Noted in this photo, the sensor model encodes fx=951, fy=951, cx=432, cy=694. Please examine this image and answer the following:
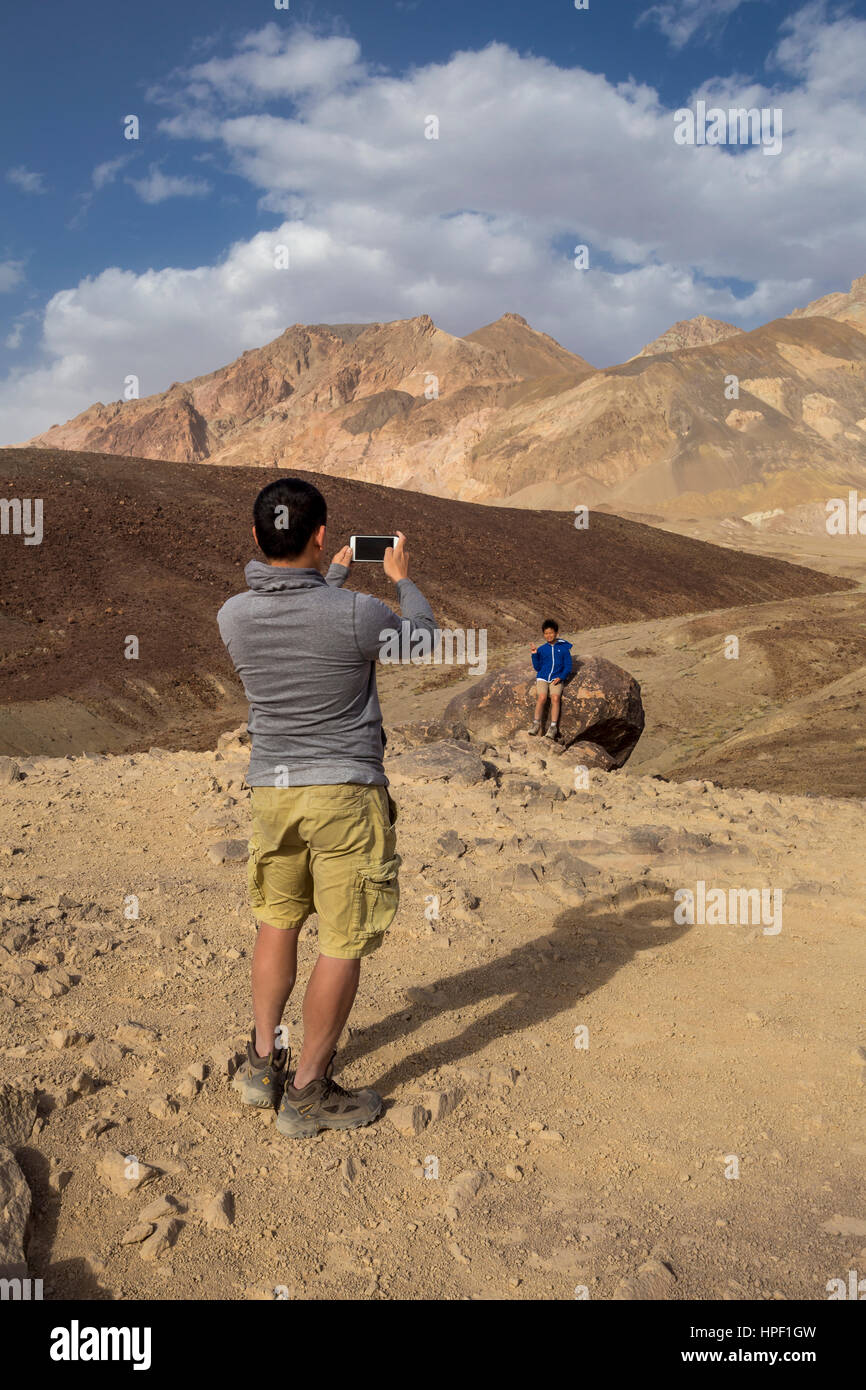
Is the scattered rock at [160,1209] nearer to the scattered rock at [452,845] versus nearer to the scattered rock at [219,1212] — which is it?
the scattered rock at [219,1212]

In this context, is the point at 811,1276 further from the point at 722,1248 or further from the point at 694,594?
the point at 694,594

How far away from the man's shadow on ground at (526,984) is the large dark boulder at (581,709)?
18.3 feet

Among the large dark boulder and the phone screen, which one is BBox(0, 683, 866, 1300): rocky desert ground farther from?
the large dark boulder

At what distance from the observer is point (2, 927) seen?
406cm

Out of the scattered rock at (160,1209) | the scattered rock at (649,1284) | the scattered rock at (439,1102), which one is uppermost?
the scattered rock at (439,1102)

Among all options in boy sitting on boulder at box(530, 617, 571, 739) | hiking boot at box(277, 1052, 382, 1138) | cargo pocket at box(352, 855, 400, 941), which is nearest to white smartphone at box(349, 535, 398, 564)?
cargo pocket at box(352, 855, 400, 941)

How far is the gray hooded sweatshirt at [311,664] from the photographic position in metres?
2.71

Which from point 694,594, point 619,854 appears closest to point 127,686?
point 619,854

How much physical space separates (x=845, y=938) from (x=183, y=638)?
19.2 metres

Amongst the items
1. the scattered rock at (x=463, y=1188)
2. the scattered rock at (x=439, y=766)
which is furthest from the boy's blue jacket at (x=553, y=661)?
the scattered rock at (x=463, y=1188)

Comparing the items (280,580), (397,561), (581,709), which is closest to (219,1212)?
(280,580)

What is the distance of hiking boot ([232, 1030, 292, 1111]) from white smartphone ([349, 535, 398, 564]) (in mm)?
1609

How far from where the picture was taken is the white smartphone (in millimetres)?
3092

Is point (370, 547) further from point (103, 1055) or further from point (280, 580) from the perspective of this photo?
point (103, 1055)
